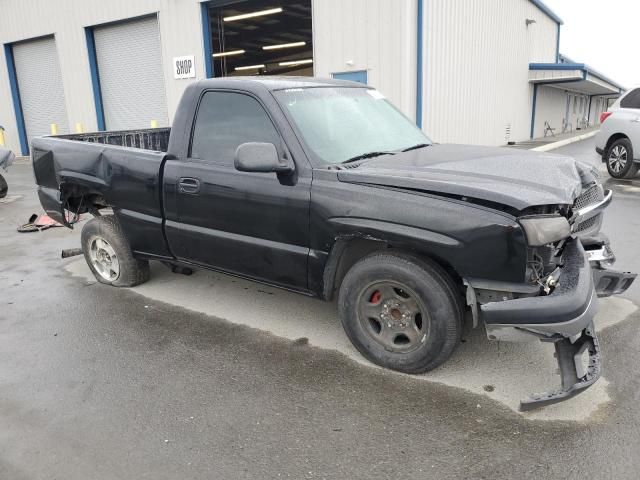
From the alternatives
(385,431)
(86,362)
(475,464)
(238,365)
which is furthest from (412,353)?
(86,362)

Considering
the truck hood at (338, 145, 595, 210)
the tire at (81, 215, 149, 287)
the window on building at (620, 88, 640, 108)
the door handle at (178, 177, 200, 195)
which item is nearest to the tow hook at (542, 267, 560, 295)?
the truck hood at (338, 145, 595, 210)

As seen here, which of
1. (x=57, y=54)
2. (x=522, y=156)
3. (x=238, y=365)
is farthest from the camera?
(x=57, y=54)

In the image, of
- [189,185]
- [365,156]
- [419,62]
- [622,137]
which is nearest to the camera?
[365,156]

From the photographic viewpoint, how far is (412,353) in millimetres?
3367

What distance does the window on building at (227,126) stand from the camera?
391cm

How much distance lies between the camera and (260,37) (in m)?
23.7

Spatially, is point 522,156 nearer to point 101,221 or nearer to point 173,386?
point 173,386

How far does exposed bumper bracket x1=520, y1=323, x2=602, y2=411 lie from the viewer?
110 inches

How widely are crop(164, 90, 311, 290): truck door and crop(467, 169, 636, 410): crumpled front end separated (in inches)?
51.7

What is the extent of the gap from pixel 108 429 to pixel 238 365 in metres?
0.96

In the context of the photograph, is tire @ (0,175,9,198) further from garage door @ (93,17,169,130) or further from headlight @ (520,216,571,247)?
headlight @ (520,216,571,247)

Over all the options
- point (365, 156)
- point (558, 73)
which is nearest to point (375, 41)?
point (365, 156)

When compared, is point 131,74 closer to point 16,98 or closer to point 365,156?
point 16,98

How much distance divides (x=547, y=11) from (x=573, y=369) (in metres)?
28.1
